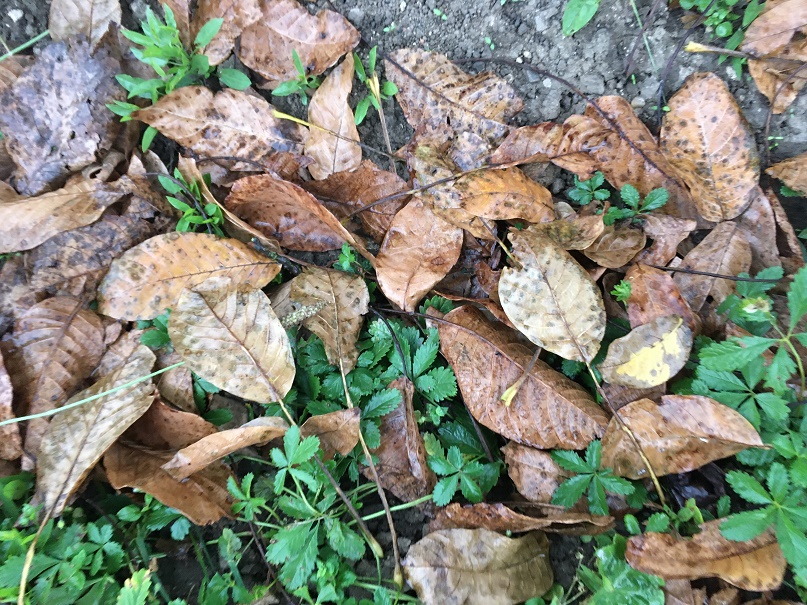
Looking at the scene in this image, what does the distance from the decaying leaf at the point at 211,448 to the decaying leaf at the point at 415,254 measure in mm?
634

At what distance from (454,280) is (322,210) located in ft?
1.83

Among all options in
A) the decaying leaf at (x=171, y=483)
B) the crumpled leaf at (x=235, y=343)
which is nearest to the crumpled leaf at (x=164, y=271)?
the crumpled leaf at (x=235, y=343)

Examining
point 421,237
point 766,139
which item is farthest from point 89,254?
point 766,139

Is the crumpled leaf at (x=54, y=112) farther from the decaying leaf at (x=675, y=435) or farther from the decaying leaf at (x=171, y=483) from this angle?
the decaying leaf at (x=675, y=435)

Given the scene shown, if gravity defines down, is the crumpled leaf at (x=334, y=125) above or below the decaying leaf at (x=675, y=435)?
above

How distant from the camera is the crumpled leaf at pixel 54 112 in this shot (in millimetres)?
1825

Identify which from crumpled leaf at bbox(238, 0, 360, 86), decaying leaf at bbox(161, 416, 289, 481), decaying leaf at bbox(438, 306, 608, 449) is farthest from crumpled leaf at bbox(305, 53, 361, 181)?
decaying leaf at bbox(161, 416, 289, 481)

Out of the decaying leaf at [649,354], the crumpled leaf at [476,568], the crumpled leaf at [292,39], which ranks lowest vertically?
the crumpled leaf at [476,568]

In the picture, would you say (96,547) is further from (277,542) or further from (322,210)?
(322,210)

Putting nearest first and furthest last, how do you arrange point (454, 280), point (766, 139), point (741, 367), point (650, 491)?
point (741, 367), point (650, 491), point (766, 139), point (454, 280)

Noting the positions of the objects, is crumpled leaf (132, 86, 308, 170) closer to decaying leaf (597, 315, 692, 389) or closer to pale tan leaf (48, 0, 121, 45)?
pale tan leaf (48, 0, 121, 45)

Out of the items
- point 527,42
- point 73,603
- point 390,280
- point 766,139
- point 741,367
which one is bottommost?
point 73,603

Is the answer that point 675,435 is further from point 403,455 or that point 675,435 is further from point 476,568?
point 403,455

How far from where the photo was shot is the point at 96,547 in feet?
5.16
